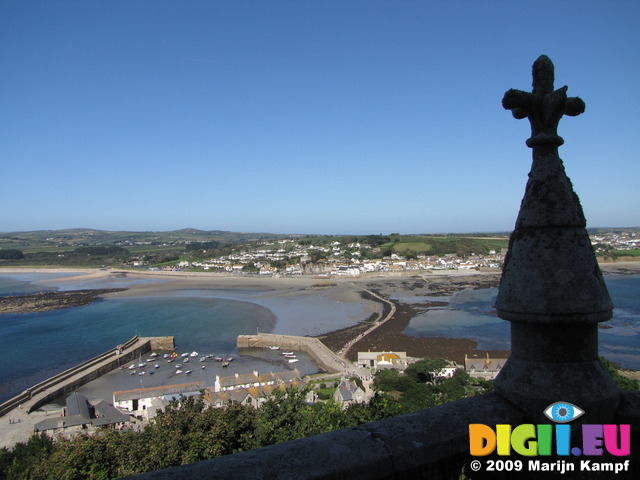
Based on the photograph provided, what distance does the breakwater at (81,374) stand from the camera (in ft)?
72.2

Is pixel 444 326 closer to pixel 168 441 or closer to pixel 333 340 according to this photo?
pixel 333 340

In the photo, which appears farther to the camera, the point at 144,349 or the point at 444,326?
the point at 444,326

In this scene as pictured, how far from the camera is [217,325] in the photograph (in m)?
41.7

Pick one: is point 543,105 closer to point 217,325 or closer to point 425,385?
point 425,385

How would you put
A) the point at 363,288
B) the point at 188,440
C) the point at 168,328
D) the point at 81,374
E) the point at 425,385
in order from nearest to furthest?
the point at 188,440, the point at 425,385, the point at 81,374, the point at 168,328, the point at 363,288

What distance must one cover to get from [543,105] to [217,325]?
42.4 m

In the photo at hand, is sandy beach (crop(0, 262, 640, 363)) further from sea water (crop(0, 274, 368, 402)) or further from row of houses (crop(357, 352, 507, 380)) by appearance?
sea water (crop(0, 274, 368, 402))

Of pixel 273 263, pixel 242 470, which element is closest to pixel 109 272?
pixel 273 263

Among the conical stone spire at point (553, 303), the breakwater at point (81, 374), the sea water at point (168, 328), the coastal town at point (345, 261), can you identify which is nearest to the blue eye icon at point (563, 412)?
the conical stone spire at point (553, 303)

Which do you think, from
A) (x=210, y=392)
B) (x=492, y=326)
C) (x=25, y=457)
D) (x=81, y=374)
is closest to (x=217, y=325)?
(x=81, y=374)

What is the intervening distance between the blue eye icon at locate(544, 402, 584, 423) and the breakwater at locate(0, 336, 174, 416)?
86.0 feet

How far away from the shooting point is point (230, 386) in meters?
23.5

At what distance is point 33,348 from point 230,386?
70.4ft

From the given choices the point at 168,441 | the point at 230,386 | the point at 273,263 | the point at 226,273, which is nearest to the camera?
the point at 168,441
